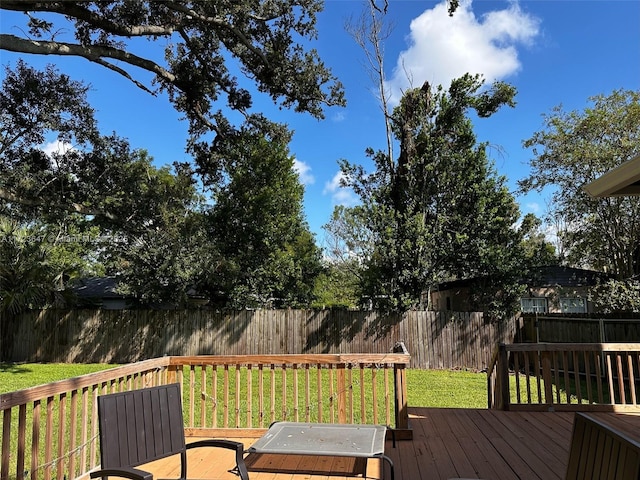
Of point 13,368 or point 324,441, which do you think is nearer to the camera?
point 324,441

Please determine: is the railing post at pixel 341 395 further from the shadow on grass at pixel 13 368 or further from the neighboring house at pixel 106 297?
the shadow on grass at pixel 13 368

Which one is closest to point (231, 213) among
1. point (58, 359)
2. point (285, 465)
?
point (58, 359)

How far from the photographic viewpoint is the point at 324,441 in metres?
3.42

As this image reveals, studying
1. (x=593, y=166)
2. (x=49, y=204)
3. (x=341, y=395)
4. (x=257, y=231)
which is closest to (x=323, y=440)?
(x=341, y=395)

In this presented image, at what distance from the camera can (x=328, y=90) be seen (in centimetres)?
1063

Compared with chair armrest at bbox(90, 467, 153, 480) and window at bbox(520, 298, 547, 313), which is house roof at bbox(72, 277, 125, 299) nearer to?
window at bbox(520, 298, 547, 313)

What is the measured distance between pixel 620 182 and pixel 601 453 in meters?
2.42

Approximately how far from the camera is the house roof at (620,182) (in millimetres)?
3100

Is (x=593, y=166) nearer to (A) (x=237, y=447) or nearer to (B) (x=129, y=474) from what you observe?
(A) (x=237, y=447)

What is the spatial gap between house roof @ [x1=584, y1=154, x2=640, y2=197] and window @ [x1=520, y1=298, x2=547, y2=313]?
42.7 ft

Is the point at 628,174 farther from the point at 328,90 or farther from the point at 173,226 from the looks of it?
the point at 173,226

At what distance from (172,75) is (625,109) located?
13696 mm

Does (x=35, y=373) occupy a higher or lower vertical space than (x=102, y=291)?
lower

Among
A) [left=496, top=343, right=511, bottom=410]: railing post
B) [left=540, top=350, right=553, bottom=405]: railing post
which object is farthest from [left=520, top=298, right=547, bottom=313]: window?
[left=496, top=343, right=511, bottom=410]: railing post
